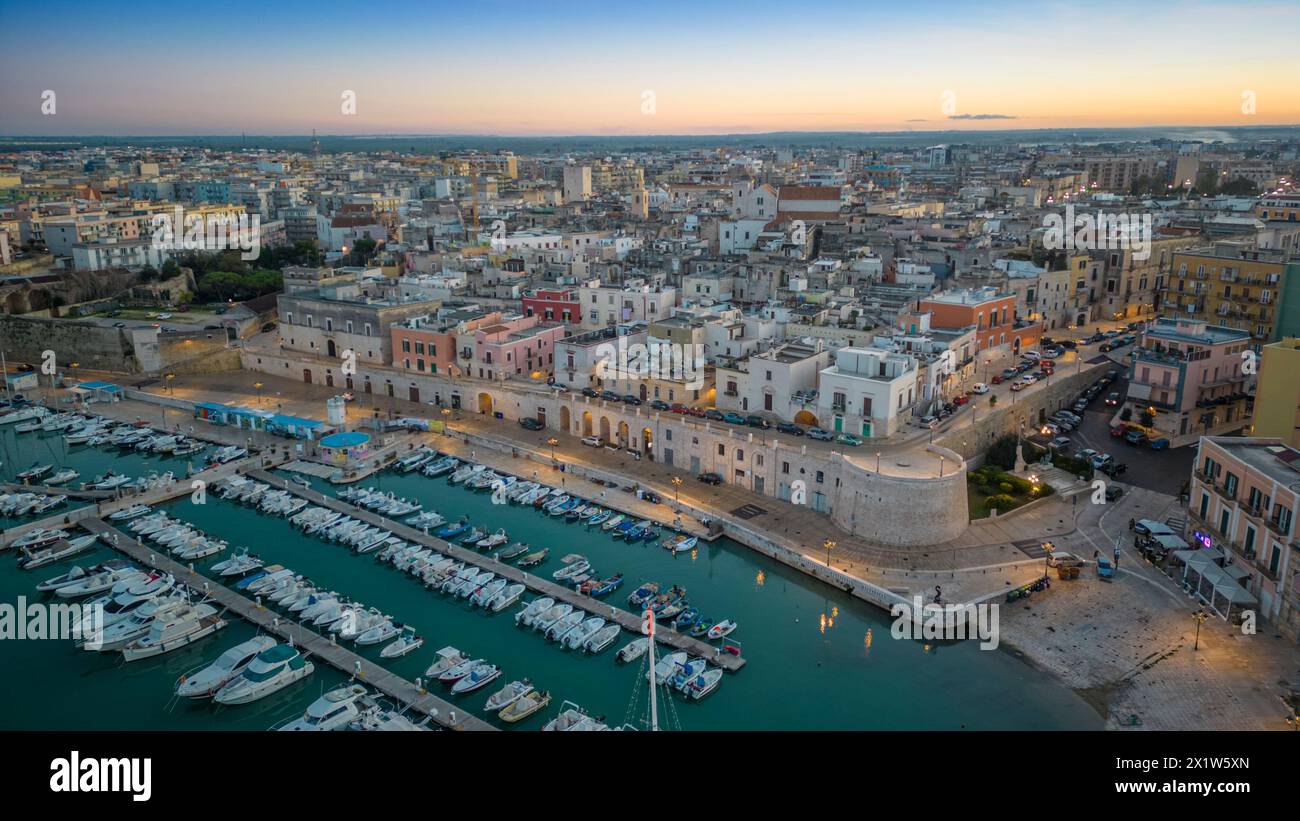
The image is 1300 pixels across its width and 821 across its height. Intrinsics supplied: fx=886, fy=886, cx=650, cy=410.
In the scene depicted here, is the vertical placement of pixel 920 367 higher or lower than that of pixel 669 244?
lower

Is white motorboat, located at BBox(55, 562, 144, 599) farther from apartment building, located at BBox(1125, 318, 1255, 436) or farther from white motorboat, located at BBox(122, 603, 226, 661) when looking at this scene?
apartment building, located at BBox(1125, 318, 1255, 436)

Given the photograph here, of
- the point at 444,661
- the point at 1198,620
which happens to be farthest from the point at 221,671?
the point at 1198,620

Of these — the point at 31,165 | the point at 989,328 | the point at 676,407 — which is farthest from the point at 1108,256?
the point at 31,165

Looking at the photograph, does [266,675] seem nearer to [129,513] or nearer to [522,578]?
[522,578]

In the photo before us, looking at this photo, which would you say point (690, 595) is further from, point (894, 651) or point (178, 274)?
point (178, 274)

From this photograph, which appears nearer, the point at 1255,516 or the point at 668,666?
the point at 668,666
